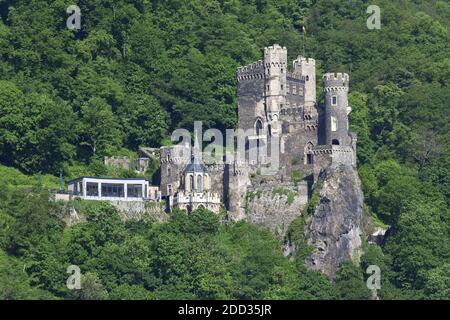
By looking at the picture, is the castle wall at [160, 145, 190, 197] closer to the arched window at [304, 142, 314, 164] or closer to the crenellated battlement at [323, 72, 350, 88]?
the arched window at [304, 142, 314, 164]

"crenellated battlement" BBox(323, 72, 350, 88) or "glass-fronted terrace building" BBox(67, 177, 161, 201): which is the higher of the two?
"crenellated battlement" BBox(323, 72, 350, 88)

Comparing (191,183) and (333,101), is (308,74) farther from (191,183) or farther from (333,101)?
(191,183)

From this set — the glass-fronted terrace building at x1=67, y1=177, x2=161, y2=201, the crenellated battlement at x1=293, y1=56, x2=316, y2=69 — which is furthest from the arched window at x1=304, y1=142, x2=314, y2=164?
the glass-fronted terrace building at x1=67, y1=177, x2=161, y2=201

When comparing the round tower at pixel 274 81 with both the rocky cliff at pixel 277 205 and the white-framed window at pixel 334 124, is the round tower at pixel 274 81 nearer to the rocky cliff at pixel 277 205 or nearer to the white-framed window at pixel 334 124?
the white-framed window at pixel 334 124

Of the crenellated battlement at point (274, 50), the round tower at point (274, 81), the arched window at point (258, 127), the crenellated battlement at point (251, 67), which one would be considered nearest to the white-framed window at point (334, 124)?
the round tower at point (274, 81)

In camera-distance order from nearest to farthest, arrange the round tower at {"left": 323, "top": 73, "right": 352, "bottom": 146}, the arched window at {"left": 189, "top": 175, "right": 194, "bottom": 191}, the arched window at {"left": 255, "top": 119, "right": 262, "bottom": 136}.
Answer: the arched window at {"left": 189, "top": 175, "right": 194, "bottom": 191}, the round tower at {"left": 323, "top": 73, "right": 352, "bottom": 146}, the arched window at {"left": 255, "top": 119, "right": 262, "bottom": 136}
